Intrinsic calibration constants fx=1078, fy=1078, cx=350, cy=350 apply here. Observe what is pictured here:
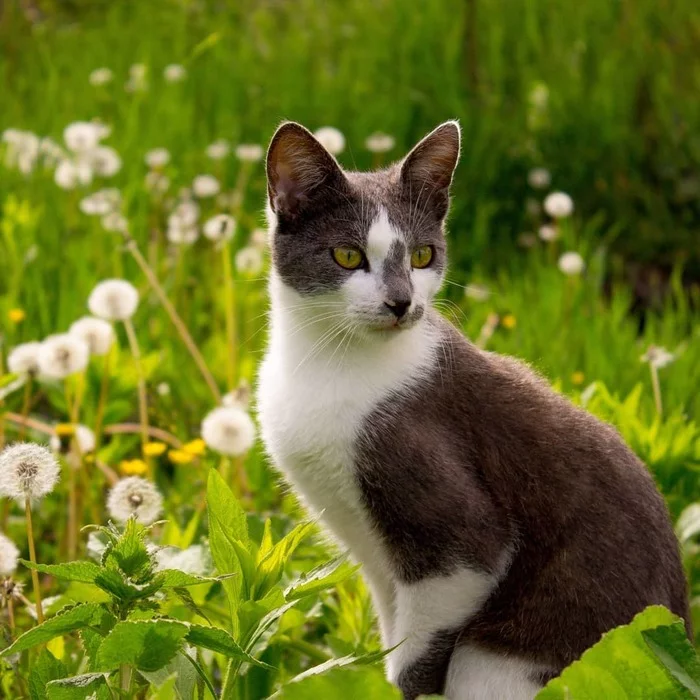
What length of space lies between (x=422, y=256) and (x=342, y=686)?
1.22 metres

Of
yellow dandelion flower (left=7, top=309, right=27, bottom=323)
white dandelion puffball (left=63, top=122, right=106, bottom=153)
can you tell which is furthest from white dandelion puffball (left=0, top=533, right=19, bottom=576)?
white dandelion puffball (left=63, top=122, right=106, bottom=153)

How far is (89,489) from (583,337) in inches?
73.9

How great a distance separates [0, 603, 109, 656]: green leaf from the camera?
1.83 meters

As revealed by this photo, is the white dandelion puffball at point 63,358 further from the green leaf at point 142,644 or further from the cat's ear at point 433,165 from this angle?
the green leaf at point 142,644

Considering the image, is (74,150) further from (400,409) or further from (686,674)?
(686,674)

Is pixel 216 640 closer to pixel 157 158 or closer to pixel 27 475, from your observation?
pixel 27 475

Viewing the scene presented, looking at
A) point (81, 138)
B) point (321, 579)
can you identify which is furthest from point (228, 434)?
point (81, 138)

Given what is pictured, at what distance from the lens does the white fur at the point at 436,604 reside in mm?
2346

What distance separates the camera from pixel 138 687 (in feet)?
6.59

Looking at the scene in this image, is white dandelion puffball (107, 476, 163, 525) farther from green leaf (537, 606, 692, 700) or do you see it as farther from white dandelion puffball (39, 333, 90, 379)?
green leaf (537, 606, 692, 700)

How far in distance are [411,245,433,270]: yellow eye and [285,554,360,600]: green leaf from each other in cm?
81

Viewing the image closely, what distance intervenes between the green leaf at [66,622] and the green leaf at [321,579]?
351 millimetres

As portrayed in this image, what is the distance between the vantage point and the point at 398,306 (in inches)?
92.6

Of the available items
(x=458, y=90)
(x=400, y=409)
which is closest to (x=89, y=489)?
(x=400, y=409)
